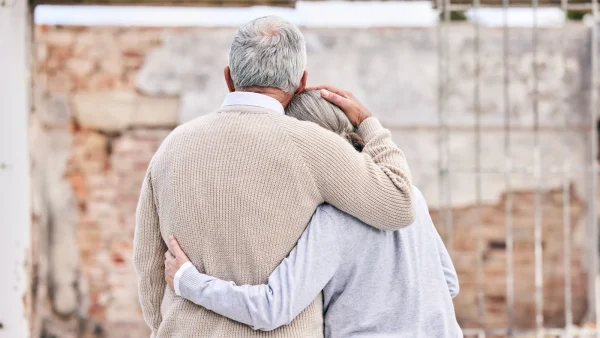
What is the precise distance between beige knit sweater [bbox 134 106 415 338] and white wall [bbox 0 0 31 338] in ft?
5.96

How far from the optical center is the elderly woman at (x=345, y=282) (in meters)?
1.60

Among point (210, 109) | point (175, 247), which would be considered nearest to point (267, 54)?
point (175, 247)

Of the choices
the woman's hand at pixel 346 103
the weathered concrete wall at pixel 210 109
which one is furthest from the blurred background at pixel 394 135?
the woman's hand at pixel 346 103

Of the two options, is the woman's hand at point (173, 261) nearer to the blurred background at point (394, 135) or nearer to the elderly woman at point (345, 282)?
the elderly woman at point (345, 282)

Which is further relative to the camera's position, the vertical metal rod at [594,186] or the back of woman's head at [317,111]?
the vertical metal rod at [594,186]

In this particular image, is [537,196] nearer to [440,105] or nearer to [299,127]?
[440,105]

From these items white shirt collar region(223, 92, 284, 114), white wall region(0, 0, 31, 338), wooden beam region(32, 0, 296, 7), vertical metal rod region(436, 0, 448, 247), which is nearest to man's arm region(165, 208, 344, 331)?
white shirt collar region(223, 92, 284, 114)

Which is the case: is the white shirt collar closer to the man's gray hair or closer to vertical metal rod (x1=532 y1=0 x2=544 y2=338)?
the man's gray hair

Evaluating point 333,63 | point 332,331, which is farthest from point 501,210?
point 332,331

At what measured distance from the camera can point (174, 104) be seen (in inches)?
183

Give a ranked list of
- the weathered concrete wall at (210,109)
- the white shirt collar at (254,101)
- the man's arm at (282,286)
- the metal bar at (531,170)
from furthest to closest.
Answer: the weathered concrete wall at (210,109), the metal bar at (531,170), the white shirt collar at (254,101), the man's arm at (282,286)

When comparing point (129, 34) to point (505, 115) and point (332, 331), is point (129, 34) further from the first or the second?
point (332, 331)

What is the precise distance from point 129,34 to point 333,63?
4.29 ft

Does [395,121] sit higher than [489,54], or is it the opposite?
[489,54]
